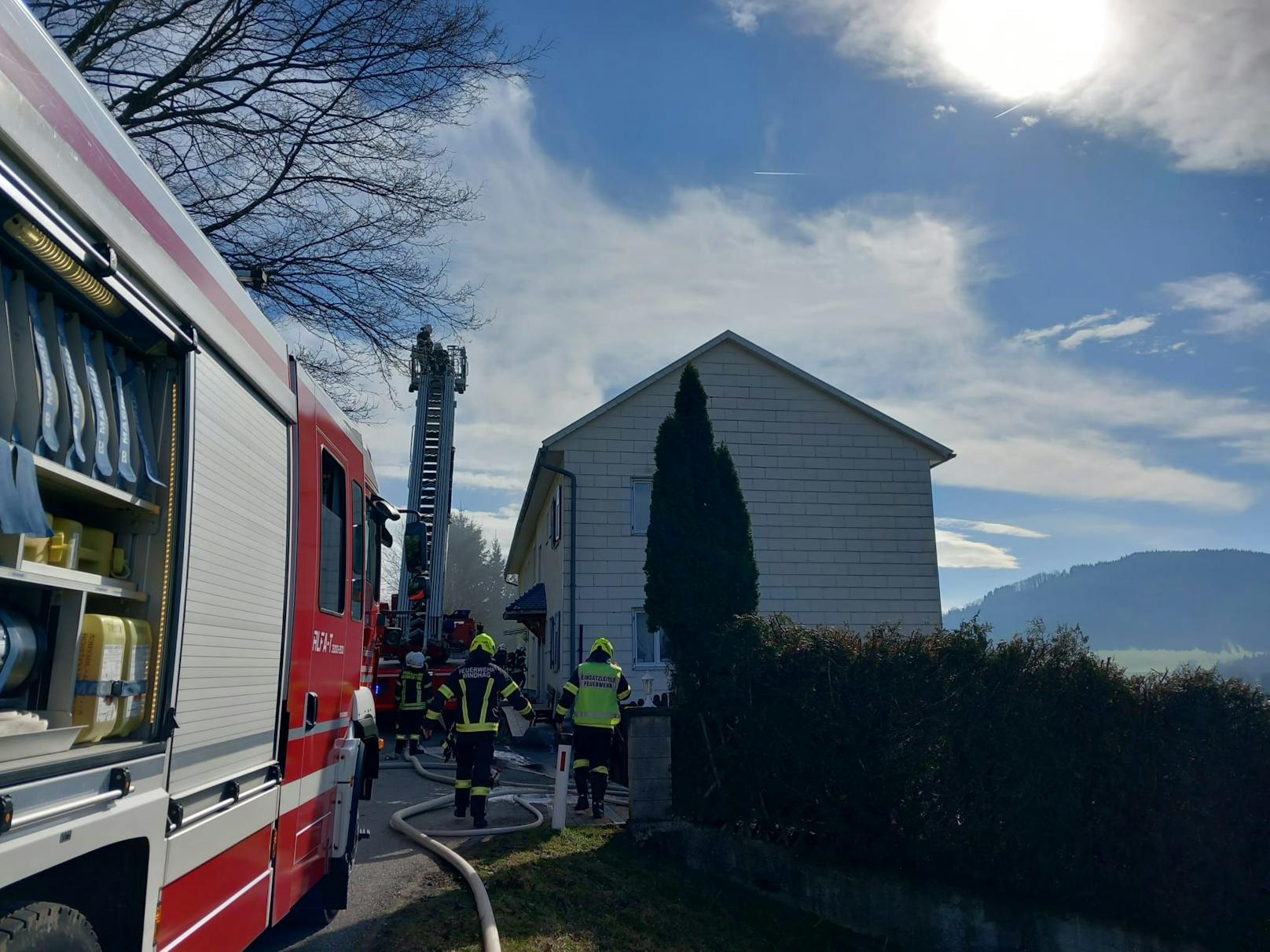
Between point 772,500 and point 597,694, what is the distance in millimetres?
11996

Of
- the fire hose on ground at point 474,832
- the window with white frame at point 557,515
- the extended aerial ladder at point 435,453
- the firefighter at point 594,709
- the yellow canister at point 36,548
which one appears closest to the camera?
the yellow canister at point 36,548

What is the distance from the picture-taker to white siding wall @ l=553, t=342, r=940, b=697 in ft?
68.9

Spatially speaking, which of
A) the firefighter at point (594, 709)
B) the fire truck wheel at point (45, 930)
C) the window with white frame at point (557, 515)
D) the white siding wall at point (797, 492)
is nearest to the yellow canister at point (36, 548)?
the fire truck wheel at point (45, 930)

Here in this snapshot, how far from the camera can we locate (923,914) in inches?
317

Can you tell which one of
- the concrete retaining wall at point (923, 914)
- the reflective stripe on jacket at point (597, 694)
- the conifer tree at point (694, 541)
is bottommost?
the concrete retaining wall at point (923, 914)

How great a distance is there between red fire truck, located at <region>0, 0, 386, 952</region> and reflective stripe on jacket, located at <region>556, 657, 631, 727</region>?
5.87 meters

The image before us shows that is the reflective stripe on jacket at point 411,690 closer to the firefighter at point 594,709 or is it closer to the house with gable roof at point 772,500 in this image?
the house with gable roof at point 772,500

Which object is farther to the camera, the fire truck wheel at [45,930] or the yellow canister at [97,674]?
the yellow canister at [97,674]

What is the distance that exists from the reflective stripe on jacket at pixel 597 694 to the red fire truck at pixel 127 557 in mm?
5870

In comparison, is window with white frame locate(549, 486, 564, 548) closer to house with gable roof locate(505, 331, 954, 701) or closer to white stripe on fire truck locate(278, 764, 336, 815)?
house with gable roof locate(505, 331, 954, 701)

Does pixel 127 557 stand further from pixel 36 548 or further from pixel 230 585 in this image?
pixel 230 585

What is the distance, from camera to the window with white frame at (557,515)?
21.4m

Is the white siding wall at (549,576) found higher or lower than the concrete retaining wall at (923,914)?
higher

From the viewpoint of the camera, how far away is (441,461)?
2703 centimetres
